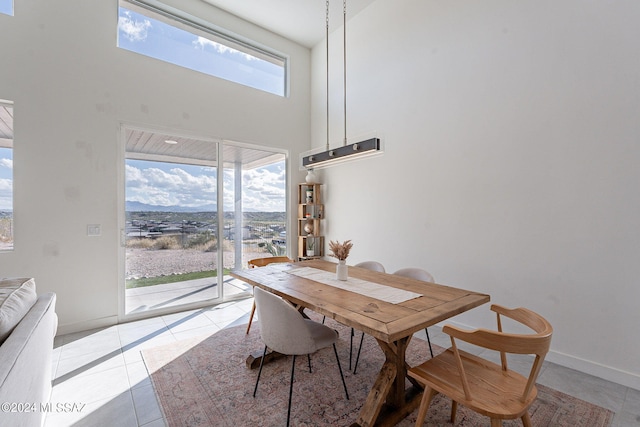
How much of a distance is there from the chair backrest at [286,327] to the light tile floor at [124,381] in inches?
34.1

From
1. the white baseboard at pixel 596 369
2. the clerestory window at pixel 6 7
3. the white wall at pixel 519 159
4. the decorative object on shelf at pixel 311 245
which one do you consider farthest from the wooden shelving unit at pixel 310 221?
the clerestory window at pixel 6 7

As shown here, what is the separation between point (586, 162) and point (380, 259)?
7.49ft

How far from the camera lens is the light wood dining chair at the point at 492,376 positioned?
1226mm

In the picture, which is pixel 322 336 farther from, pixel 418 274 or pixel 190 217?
pixel 190 217

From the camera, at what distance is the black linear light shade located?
2170 mm

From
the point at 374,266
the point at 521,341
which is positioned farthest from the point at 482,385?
the point at 374,266

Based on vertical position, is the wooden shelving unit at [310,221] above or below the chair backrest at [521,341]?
above

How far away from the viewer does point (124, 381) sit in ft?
7.24

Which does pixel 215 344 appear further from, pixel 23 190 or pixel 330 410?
pixel 23 190

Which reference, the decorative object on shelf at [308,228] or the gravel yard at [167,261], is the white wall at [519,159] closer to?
the decorative object on shelf at [308,228]

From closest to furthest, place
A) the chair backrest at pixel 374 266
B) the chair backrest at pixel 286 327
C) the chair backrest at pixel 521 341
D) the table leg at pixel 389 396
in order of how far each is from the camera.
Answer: the chair backrest at pixel 521 341
the table leg at pixel 389 396
the chair backrest at pixel 286 327
the chair backrest at pixel 374 266

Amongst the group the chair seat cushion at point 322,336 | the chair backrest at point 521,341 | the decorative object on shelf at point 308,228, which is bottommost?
the chair seat cushion at point 322,336

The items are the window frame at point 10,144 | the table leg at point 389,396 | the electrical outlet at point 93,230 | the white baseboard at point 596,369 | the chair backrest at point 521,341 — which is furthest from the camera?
the electrical outlet at point 93,230

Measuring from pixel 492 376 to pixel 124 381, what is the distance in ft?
8.18
